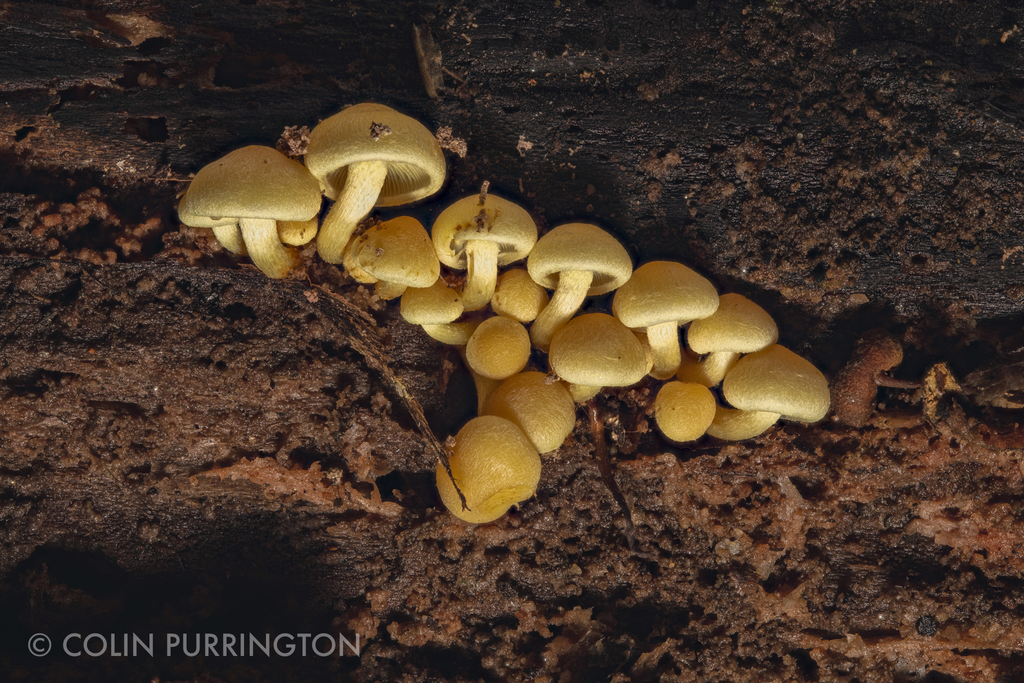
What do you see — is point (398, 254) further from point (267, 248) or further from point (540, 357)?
point (540, 357)

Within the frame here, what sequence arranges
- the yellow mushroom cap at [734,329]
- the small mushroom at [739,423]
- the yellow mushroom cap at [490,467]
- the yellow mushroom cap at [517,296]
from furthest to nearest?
the small mushroom at [739,423] → the yellow mushroom cap at [517,296] → the yellow mushroom cap at [734,329] → the yellow mushroom cap at [490,467]

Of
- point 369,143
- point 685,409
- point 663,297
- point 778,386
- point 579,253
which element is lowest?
point 685,409

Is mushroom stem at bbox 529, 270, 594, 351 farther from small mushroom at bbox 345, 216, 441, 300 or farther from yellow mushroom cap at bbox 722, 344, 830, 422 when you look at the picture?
yellow mushroom cap at bbox 722, 344, 830, 422

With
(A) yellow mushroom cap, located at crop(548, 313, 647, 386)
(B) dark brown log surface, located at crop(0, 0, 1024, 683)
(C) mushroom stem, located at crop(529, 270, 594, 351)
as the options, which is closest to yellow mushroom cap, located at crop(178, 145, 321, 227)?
(B) dark brown log surface, located at crop(0, 0, 1024, 683)

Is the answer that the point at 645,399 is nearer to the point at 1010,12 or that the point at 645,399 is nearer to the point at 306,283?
the point at 306,283

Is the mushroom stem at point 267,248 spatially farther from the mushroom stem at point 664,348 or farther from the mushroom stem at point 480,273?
the mushroom stem at point 664,348

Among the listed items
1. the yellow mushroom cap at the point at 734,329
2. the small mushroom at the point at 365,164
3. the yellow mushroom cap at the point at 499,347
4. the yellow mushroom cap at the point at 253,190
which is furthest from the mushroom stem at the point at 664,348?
the yellow mushroom cap at the point at 253,190

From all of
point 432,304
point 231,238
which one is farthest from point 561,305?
point 231,238

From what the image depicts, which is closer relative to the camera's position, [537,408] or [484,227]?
[484,227]

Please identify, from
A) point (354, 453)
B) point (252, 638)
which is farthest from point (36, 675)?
point (354, 453)
